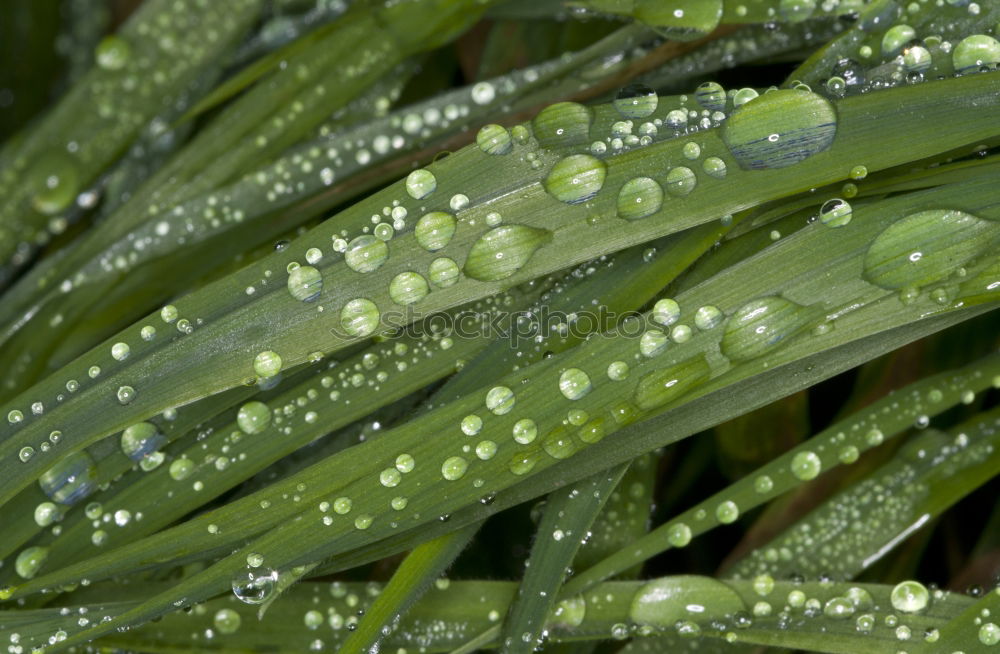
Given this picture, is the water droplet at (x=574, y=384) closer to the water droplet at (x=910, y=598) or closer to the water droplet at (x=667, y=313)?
the water droplet at (x=667, y=313)

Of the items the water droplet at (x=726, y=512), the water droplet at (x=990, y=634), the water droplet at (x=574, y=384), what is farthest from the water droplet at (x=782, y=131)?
the water droplet at (x=990, y=634)

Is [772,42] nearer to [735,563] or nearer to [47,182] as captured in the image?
[735,563]

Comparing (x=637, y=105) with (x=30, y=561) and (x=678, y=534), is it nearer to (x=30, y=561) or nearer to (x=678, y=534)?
(x=678, y=534)

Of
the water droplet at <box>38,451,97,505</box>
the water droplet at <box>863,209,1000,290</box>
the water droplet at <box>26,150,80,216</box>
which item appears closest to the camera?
the water droplet at <box>863,209,1000,290</box>

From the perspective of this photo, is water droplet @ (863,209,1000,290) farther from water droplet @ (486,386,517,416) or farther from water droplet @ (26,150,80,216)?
water droplet @ (26,150,80,216)

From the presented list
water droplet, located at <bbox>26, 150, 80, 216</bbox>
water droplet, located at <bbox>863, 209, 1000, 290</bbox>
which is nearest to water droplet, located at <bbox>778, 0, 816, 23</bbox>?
water droplet, located at <bbox>863, 209, 1000, 290</bbox>

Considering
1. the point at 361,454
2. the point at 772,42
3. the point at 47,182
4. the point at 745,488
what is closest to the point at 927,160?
the point at 772,42
